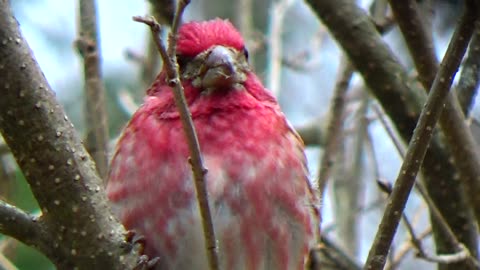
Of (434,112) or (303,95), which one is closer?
(434,112)

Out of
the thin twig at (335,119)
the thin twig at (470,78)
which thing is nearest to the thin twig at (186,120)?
the thin twig at (470,78)

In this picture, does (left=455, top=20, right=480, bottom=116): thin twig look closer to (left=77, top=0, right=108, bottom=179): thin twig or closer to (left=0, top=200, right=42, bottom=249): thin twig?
(left=77, top=0, right=108, bottom=179): thin twig

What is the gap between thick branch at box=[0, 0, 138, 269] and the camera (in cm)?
348

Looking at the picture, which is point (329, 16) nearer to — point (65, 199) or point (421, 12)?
point (421, 12)

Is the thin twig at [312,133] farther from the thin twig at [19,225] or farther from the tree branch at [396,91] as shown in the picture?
the thin twig at [19,225]

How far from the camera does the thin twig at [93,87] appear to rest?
212 inches

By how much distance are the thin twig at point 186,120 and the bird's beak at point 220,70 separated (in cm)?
153

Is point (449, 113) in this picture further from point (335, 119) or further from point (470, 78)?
point (335, 119)

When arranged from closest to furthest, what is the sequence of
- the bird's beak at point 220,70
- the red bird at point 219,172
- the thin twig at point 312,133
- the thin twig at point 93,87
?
the red bird at point 219,172 → the bird's beak at point 220,70 → the thin twig at point 93,87 → the thin twig at point 312,133

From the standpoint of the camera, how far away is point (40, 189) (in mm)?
3613

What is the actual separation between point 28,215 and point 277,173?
4.16 ft

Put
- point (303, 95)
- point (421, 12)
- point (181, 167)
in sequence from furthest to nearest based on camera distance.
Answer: point (303, 95)
point (421, 12)
point (181, 167)

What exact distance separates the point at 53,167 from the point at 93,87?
1.81 meters

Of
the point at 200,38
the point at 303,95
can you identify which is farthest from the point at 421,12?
the point at 303,95
